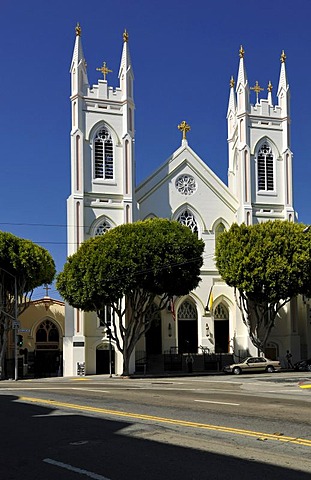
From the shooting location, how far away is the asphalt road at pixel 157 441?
30.1 ft

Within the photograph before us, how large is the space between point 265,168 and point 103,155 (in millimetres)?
13220

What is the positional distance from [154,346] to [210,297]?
5.61m

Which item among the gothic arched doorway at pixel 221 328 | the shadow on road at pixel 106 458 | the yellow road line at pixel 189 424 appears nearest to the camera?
the shadow on road at pixel 106 458

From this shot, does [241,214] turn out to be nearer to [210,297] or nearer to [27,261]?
[210,297]

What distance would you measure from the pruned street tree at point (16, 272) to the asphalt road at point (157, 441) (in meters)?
29.8

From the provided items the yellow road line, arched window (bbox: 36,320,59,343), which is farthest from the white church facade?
the yellow road line

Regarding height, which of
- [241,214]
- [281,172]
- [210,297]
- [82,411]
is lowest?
[82,411]

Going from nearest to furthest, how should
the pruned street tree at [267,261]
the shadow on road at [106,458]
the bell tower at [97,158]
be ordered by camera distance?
the shadow on road at [106,458] < the pruned street tree at [267,261] < the bell tower at [97,158]

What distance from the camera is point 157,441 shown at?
11469mm

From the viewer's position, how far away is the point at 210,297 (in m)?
53.1

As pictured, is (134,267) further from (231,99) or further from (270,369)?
(231,99)

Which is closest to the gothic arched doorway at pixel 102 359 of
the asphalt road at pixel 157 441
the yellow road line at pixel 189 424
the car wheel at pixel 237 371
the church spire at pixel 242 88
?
the car wheel at pixel 237 371

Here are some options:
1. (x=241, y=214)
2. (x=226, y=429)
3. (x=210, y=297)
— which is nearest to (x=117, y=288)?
(x=210, y=297)

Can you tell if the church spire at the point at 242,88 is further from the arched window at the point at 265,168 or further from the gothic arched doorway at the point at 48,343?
the gothic arched doorway at the point at 48,343
